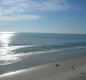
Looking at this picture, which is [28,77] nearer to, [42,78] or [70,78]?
[42,78]

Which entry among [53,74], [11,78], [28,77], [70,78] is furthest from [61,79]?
[11,78]

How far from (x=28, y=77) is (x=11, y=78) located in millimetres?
863

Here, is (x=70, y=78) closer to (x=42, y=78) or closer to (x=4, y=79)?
(x=42, y=78)

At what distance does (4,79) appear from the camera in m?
9.22

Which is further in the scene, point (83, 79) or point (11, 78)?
point (11, 78)

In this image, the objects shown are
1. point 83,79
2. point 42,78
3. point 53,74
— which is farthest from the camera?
point 53,74

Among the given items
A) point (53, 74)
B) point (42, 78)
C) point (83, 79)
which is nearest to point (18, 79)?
point (42, 78)

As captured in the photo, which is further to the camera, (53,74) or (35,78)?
A: (53,74)

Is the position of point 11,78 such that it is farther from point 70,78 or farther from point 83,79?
point 83,79

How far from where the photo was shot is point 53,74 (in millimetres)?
9969

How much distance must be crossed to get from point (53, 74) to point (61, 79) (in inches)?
45.5

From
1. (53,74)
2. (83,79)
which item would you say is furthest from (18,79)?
(83,79)

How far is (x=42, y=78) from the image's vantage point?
9.21 m

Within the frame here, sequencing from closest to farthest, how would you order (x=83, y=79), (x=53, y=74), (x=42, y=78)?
(x=83, y=79) → (x=42, y=78) → (x=53, y=74)
